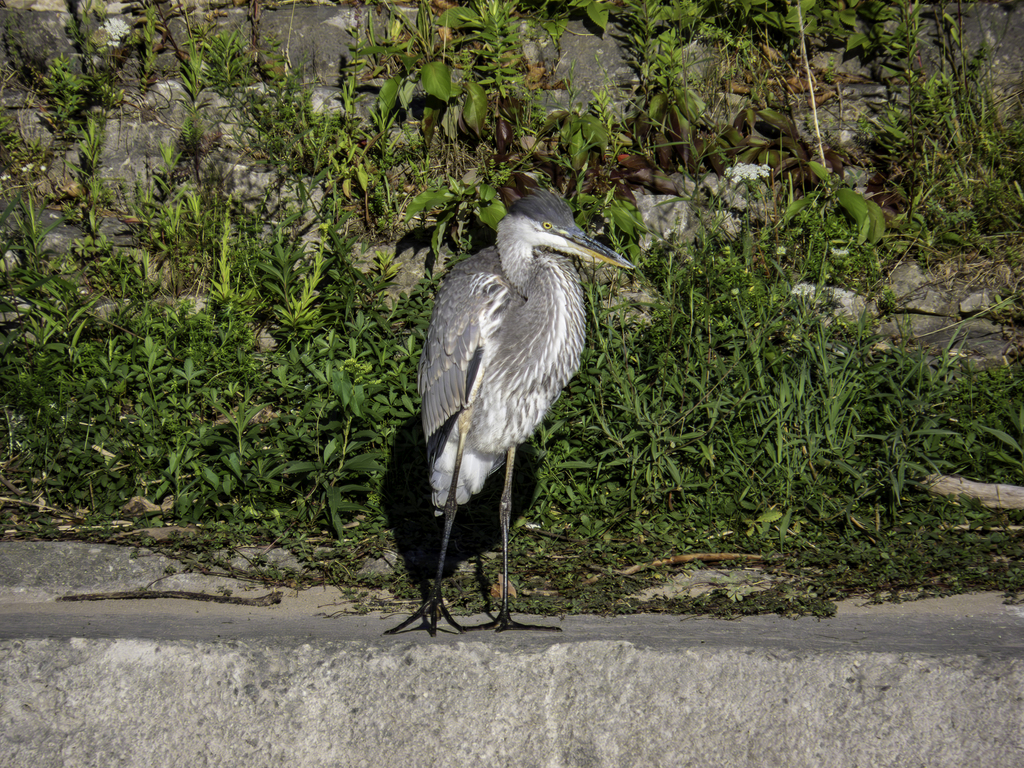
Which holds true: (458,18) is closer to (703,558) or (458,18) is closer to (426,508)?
(426,508)

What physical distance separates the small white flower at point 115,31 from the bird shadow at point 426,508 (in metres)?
Result: 4.03

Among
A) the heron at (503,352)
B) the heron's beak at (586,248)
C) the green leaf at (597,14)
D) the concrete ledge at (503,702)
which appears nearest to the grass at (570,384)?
the green leaf at (597,14)

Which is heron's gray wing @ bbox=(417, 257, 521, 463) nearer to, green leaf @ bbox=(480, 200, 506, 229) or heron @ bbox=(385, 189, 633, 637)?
heron @ bbox=(385, 189, 633, 637)

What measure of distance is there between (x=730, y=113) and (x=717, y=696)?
4663 mm

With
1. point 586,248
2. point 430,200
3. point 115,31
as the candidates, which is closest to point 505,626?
point 586,248

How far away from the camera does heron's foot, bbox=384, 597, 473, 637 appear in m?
2.94

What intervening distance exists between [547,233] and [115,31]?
4.47 metres

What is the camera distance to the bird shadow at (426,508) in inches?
155

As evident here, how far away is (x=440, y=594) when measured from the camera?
3.12 m

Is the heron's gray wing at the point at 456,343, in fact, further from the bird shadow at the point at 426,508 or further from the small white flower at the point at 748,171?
the small white flower at the point at 748,171

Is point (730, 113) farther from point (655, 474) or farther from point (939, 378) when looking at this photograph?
point (655, 474)

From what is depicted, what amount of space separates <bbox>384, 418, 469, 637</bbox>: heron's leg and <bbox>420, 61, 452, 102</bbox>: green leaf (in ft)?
9.34

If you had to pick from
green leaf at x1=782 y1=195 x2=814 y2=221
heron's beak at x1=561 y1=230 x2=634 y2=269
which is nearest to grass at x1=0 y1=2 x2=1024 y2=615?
green leaf at x1=782 y1=195 x2=814 y2=221

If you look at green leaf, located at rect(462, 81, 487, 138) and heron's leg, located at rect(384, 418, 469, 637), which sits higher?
green leaf, located at rect(462, 81, 487, 138)
